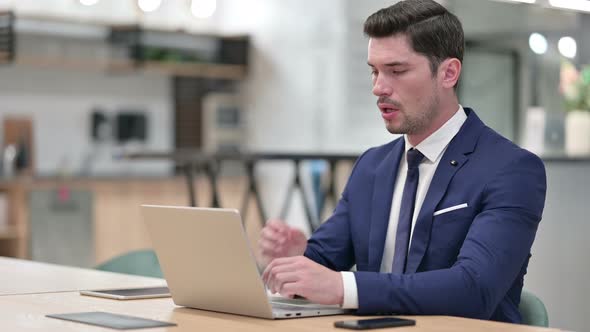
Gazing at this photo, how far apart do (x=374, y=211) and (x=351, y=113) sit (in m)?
5.90

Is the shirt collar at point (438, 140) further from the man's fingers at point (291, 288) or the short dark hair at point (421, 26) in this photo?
the man's fingers at point (291, 288)

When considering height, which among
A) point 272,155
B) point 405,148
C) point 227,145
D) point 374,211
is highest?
point 405,148

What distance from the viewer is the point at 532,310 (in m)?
2.04

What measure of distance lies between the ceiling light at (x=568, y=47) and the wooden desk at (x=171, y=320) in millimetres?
3354

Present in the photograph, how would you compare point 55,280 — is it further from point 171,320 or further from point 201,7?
point 201,7

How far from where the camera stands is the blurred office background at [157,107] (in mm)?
7699

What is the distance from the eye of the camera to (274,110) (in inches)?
360

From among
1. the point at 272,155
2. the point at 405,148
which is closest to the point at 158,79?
the point at 272,155

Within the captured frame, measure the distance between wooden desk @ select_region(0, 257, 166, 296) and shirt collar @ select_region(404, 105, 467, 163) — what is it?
0.73 m

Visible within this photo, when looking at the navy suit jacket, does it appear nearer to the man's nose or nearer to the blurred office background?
the man's nose

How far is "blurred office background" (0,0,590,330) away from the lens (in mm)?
7699

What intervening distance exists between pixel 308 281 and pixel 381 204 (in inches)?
19.3

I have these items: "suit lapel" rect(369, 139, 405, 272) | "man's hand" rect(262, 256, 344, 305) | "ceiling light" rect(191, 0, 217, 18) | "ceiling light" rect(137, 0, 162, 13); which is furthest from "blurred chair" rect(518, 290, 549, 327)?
"ceiling light" rect(191, 0, 217, 18)

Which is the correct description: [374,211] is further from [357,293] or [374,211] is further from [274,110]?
[274,110]
